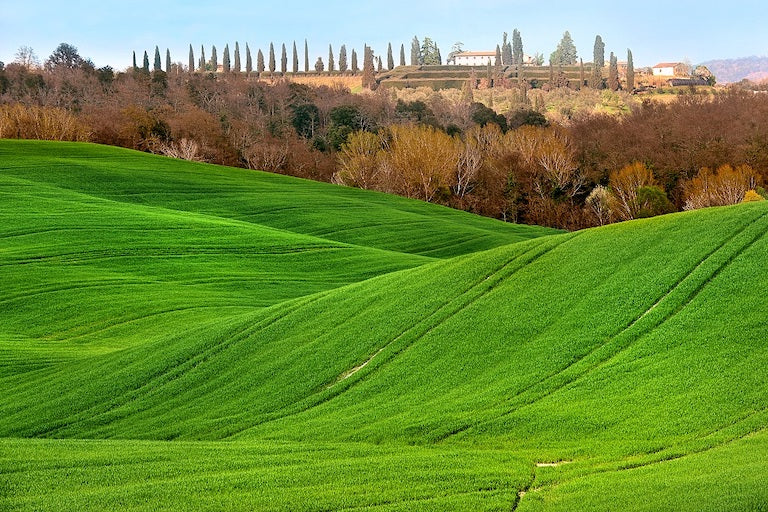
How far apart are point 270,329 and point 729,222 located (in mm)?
13648

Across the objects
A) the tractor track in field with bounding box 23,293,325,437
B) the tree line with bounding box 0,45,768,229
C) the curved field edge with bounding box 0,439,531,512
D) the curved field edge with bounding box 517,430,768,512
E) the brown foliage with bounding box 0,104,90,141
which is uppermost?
the brown foliage with bounding box 0,104,90,141

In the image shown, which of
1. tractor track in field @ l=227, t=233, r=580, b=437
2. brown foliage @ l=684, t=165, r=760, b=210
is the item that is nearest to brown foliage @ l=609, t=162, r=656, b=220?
brown foliage @ l=684, t=165, r=760, b=210

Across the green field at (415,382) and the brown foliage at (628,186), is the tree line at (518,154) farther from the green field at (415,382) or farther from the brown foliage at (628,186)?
the green field at (415,382)

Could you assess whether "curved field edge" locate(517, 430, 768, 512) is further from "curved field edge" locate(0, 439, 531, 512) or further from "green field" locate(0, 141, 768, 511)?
"curved field edge" locate(0, 439, 531, 512)

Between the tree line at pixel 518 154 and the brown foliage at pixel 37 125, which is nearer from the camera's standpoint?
the brown foliage at pixel 37 125

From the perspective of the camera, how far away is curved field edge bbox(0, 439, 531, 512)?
13766 millimetres

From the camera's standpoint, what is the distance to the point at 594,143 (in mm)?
99438

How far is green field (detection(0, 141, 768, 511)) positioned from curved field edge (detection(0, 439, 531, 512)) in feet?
0.18

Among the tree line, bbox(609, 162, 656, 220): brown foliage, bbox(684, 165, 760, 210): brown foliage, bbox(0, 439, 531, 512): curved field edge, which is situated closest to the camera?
bbox(0, 439, 531, 512): curved field edge

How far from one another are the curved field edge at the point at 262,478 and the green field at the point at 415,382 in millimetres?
55

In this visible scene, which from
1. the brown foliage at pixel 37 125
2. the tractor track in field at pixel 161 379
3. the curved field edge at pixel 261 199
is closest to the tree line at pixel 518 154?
the brown foliage at pixel 37 125

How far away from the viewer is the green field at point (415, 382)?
14.3 meters

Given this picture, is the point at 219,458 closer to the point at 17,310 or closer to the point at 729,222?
the point at 729,222

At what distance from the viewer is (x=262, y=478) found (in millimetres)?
14992
